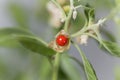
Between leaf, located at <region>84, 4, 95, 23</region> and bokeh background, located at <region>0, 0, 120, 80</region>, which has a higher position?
bokeh background, located at <region>0, 0, 120, 80</region>

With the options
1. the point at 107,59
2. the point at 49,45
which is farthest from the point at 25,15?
the point at 107,59

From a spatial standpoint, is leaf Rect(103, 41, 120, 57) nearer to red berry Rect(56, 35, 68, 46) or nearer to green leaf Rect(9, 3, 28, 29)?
red berry Rect(56, 35, 68, 46)

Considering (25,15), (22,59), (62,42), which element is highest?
(25,15)

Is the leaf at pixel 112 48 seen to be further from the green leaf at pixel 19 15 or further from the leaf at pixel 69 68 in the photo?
the green leaf at pixel 19 15

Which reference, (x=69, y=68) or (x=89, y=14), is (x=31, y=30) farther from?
(x=89, y=14)

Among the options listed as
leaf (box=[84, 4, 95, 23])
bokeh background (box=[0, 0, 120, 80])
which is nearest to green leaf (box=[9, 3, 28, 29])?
bokeh background (box=[0, 0, 120, 80])

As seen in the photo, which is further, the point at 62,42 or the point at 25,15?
the point at 25,15

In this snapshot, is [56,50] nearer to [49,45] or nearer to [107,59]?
[49,45]
